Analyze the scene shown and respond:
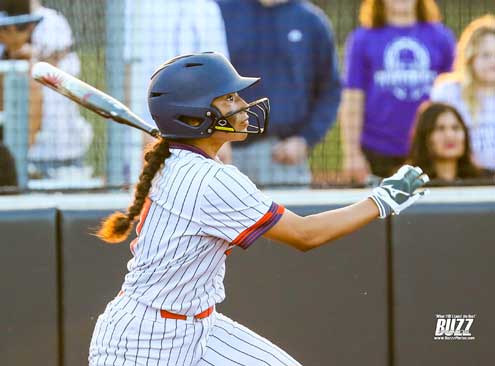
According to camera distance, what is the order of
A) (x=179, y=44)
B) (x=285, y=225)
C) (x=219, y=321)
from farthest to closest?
1. (x=179, y=44)
2. (x=219, y=321)
3. (x=285, y=225)

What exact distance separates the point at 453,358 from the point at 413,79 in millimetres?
2852

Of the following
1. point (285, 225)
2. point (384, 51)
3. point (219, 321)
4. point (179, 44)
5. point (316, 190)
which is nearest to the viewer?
point (285, 225)

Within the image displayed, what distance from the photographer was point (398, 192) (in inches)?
138

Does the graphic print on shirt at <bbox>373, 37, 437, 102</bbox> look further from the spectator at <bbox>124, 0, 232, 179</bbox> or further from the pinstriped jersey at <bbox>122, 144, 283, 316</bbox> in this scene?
the pinstriped jersey at <bbox>122, 144, 283, 316</bbox>

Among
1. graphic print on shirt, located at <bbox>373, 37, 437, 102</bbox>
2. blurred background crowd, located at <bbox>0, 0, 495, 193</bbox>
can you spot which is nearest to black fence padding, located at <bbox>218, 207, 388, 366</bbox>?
blurred background crowd, located at <bbox>0, 0, 495, 193</bbox>

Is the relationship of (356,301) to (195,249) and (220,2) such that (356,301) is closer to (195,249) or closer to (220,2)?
(195,249)

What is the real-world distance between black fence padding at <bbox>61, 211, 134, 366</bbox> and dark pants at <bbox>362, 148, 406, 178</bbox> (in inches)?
110

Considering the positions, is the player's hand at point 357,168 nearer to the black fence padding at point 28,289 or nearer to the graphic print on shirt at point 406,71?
the graphic print on shirt at point 406,71

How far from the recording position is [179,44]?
6.45 m

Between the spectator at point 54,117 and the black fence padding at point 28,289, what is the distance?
2301 mm

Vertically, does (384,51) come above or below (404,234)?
above

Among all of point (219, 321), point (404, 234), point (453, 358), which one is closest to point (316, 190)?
point (404, 234)

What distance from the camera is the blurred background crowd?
648 centimetres

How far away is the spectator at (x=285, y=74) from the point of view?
21.9 ft
